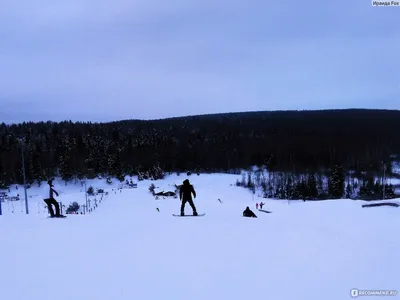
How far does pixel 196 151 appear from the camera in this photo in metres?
104

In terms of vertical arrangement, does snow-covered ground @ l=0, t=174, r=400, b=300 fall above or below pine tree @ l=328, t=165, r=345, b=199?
above

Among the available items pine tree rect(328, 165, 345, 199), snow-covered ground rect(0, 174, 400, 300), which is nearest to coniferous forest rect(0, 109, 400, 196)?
pine tree rect(328, 165, 345, 199)

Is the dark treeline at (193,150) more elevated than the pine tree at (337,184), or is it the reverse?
the dark treeline at (193,150)

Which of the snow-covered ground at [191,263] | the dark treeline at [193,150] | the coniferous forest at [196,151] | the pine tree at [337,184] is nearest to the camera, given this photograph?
the snow-covered ground at [191,263]

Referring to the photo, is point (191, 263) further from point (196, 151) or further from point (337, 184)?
point (196, 151)

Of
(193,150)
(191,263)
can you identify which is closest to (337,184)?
(193,150)

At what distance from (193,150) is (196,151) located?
0.94 metres

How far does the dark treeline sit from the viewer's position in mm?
88312

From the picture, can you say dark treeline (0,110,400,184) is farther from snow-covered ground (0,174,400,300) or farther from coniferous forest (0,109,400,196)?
snow-covered ground (0,174,400,300)

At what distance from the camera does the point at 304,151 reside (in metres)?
102

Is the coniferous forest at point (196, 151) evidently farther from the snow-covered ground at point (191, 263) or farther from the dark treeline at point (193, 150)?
the snow-covered ground at point (191, 263)

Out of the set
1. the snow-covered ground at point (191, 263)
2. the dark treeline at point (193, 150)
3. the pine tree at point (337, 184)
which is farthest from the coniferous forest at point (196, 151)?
the snow-covered ground at point (191, 263)

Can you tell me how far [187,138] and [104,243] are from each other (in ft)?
377

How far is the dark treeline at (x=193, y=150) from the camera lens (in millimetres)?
88312
